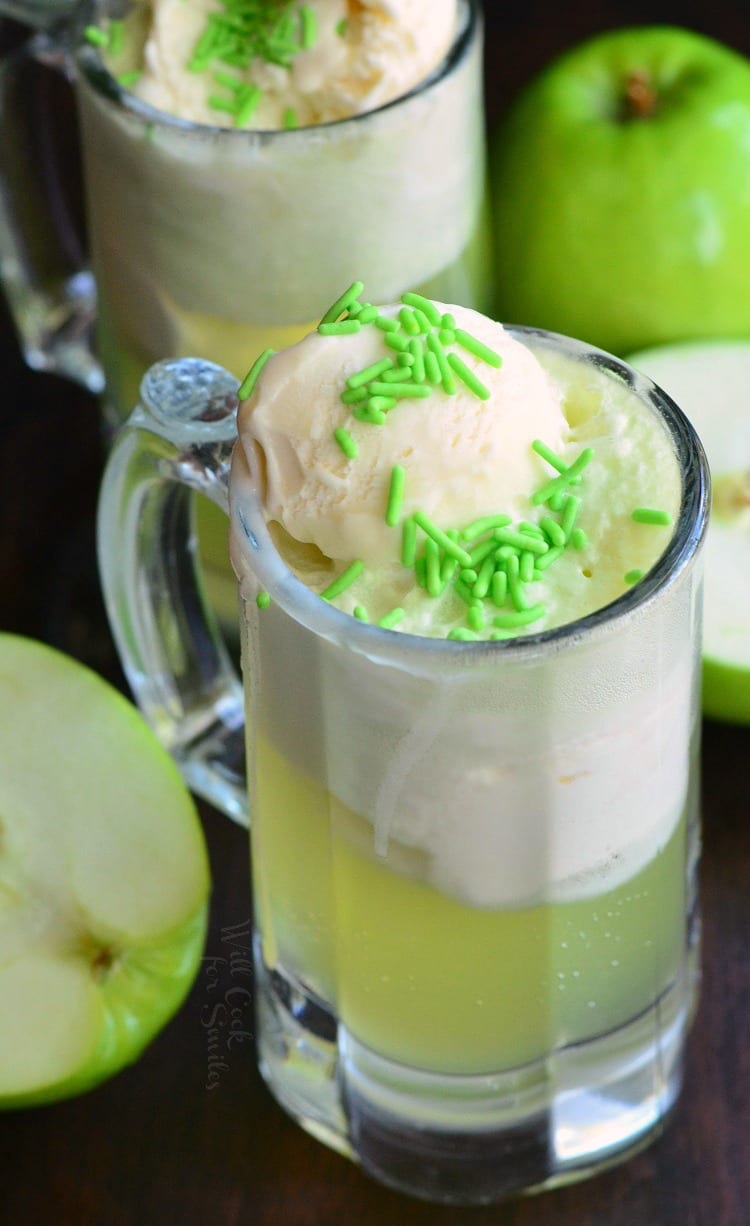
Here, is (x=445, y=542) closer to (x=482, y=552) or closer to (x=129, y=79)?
(x=482, y=552)

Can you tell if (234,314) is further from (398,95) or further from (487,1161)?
(487,1161)

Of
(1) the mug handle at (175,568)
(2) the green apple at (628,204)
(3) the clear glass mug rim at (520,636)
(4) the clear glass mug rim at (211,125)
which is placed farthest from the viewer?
(2) the green apple at (628,204)

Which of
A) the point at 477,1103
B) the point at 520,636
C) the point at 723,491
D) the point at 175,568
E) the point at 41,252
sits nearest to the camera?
the point at 520,636

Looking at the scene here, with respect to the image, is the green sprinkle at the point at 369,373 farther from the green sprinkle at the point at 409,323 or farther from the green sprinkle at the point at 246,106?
the green sprinkle at the point at 246,106

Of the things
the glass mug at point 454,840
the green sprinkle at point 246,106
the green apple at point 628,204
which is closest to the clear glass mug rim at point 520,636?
the glass mug at point 454,840

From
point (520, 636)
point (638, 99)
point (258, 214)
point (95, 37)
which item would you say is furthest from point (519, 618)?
point (638, 99)

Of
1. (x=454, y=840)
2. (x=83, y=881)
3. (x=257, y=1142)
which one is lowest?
(x=257, y=1142)
